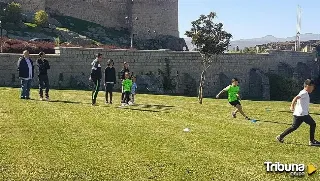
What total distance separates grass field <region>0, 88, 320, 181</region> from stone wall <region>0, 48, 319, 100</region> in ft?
34.5

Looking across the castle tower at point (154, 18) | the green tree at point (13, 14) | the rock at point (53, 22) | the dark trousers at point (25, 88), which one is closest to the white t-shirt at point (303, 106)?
the dark trousers at point (25, 88)

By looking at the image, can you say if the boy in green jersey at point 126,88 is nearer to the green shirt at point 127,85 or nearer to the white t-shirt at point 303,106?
the green shirt at point 127,85

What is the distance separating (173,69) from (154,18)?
3948 cm

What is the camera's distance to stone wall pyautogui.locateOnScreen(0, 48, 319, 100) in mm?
26109


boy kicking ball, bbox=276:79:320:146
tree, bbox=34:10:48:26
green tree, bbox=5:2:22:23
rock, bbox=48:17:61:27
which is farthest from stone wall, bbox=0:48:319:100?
rock, bbox=48:17:61:27

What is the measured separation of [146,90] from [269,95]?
12379mm

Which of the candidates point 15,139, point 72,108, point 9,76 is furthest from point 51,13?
point 15,139

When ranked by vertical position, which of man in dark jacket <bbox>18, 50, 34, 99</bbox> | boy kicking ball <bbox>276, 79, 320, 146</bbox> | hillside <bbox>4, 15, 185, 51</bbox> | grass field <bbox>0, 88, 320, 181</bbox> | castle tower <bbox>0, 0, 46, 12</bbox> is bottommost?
grass field <bbox>0, 88, 320, 181</bbox>

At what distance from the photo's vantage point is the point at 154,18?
6994 cm

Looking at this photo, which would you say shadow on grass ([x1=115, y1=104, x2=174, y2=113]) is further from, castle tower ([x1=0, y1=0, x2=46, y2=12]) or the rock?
castle tower ([x1=0, y1=0, x2=46, y2=12])

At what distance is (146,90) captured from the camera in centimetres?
2952

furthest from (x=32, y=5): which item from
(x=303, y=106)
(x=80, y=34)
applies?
(x=303, y=106)

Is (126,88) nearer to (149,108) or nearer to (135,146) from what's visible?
(149,108)

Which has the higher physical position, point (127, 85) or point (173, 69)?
point (173, 69)
